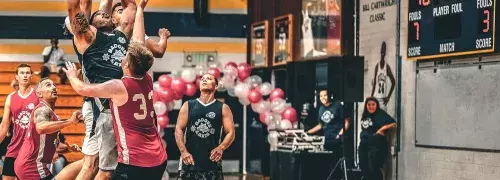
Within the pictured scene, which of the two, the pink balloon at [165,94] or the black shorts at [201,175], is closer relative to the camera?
the black shorts at [201,175]

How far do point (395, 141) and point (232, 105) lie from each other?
835 centimetres

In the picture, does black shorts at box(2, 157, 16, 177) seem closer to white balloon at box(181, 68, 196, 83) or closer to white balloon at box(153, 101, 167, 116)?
white balloon at box(153, 101, 167, 116)

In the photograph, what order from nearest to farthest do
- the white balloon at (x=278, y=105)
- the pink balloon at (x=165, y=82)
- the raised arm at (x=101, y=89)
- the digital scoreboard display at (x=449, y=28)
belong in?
the raised arm at (x=101, y=89), the digital scoreboard display at (x=449, y=28), the white balloon at (x=278, y=105), the pink balloon at (x=165, y=82)

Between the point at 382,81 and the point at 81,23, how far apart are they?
8896mm

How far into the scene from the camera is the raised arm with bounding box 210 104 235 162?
10977mm

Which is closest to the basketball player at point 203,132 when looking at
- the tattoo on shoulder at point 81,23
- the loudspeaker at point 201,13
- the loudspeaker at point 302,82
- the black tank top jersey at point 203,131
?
the black tank top jersey at point 203,131

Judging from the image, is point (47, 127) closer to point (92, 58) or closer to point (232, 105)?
point (92, 58)

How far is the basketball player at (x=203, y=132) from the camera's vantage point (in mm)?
11109

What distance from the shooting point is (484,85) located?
13.3 meters

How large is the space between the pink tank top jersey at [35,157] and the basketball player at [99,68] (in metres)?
2.03

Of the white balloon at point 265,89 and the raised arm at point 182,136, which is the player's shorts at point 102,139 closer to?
the raised arm at point 182,136

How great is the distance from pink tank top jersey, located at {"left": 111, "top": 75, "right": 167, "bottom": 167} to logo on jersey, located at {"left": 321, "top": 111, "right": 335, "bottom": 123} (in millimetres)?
9424

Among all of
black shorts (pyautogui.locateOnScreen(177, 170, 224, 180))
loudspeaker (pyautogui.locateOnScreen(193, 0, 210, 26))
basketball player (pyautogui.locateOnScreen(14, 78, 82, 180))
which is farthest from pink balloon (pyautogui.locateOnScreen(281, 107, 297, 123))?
basketball player (pyautogui.locateOnScreen(14, 78, 82, 180))

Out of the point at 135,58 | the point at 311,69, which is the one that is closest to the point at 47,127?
the point at 135,58
